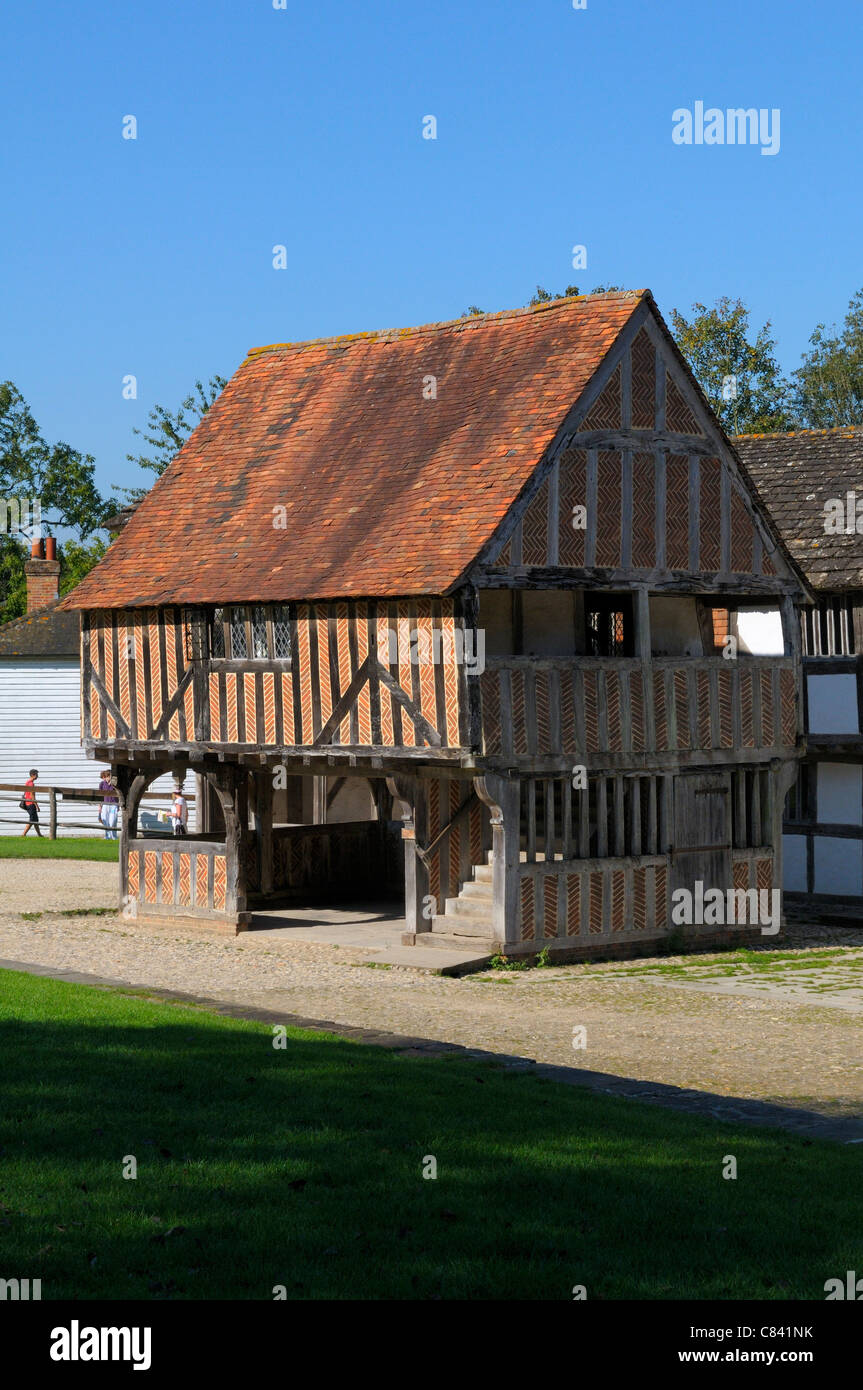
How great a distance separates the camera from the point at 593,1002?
Result: 600 inches

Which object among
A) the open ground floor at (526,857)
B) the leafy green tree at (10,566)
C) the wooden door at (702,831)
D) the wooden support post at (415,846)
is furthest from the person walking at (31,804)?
the leafy green tree at (10,566)

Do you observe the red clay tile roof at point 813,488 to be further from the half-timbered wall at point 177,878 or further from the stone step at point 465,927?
the half-timbered wall at point 177,878

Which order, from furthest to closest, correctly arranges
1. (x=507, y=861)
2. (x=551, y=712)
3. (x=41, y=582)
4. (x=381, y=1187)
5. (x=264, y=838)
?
(x=41, y=582)
(x=264, y=838)
(x=551, y=712)
(x=507, y=861)
(x=381, y=1187)

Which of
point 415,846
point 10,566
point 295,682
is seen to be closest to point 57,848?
point 295,682

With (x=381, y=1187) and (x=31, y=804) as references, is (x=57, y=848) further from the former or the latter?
(x=381, y=1187)

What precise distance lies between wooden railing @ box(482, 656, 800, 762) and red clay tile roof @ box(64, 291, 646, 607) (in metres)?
1.55

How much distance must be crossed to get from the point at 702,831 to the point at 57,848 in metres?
16.8

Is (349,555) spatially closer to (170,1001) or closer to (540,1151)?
(170,1001)

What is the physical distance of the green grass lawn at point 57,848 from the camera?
31.5 meters

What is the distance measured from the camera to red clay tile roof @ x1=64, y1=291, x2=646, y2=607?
18078 millimetres

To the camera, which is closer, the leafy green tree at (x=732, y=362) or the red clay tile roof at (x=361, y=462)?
the red clay tile roof at (x=361, y=462)

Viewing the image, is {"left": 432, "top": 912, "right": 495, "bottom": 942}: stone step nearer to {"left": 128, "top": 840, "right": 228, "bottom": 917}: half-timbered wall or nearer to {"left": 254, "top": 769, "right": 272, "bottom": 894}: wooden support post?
{"left": 128, "top": 840, "right": 228, "bottom": 917}: half-timbered wall

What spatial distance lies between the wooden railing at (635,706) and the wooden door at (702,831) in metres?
0.44

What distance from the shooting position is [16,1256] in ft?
21.4
